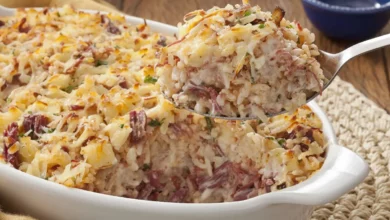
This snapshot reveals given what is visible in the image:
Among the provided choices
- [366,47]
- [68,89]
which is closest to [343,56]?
[366,47]

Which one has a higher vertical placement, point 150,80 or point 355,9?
point 150,80

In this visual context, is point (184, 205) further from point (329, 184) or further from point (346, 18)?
point (346, 18)

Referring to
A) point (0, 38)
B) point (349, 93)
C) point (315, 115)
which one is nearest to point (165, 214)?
point (315, 115)

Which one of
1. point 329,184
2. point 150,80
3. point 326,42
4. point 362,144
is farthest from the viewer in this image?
point 326,42

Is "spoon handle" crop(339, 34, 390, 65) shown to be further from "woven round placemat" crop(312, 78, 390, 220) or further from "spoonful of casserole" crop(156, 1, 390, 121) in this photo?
"woven round placemat" crop(312, 78, 390, 220)

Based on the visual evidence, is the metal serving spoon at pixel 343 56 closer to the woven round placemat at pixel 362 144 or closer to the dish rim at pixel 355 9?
the woven round placemat at pixel 362 144

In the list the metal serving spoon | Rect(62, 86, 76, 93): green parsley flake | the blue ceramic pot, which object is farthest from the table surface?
Rect(62, 86, 76, 93): green parsley flake
